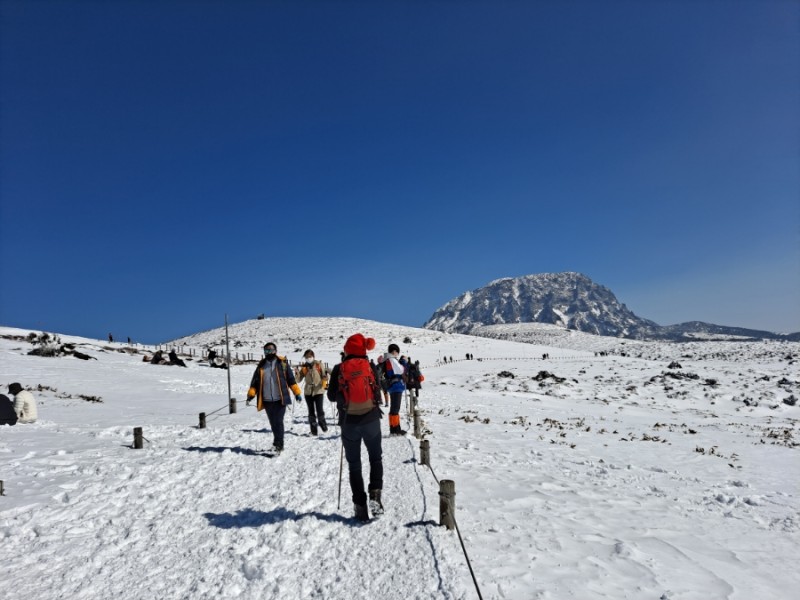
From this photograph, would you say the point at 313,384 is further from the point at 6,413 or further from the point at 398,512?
the point at 6,413

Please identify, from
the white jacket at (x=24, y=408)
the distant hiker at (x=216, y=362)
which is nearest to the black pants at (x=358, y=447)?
the white jacket at (x=24, y=408)

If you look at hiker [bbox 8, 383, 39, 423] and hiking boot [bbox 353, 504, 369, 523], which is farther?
hiker [bbox 8, 383, 39, 423]

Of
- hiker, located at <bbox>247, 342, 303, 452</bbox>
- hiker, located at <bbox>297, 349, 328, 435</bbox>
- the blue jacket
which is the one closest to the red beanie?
hiker, located at <bbox>247, 342, 303, 452</bbox>

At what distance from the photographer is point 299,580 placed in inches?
199

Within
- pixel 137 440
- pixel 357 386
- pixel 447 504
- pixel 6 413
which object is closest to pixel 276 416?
pixel 137 440

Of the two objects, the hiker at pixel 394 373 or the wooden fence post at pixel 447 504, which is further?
the hiker at pixel 394 373

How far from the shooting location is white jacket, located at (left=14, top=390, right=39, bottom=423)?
13.5m

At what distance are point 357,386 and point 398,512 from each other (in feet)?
7.08

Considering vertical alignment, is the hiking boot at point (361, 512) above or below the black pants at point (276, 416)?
below

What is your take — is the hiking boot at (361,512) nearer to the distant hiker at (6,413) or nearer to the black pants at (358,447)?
the black pants at (358,447)

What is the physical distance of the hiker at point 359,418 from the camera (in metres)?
6.37

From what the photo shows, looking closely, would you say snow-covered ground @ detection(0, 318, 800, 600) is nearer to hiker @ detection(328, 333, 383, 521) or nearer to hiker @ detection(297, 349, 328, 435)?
hiker @ detection(328, 333, 383, 521)

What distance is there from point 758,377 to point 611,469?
2998 centimetres

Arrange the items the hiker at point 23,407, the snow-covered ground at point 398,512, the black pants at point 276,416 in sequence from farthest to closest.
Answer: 1. the hiker at point 23,407
2. the black pants at point 276,416
3. the snow-covered ground at point 398,512
